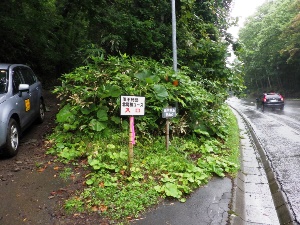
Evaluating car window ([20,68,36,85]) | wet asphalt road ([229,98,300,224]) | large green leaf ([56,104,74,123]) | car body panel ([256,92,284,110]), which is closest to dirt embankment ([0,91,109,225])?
large green leaf ([56,104,74,123])

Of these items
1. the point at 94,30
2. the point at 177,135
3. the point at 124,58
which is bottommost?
the point at 177,135

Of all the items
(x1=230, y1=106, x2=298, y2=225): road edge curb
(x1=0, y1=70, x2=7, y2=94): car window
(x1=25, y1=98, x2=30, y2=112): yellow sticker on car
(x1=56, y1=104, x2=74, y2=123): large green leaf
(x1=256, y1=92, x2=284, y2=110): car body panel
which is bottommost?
(x1=230, y1=106, x2=298, y2=225): road edge curb

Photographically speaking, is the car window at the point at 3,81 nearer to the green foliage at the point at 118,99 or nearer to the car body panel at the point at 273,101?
the green foliage at the point at 118,99

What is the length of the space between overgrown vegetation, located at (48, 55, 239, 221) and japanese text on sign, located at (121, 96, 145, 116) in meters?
1.00

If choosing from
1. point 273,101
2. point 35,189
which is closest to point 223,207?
point 35,189

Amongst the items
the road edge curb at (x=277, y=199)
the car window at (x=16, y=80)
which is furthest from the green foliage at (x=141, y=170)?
the car window at (x=16, y=80)

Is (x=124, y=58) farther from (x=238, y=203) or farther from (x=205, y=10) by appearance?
(x=205, y=10)

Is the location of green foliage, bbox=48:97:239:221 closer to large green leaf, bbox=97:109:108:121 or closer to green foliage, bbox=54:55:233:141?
green foliage, bbox=54:55:233:141

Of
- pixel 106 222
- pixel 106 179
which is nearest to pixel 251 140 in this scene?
pixel 106 179

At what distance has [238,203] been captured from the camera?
4180 millimetres

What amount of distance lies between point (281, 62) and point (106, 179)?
141ft

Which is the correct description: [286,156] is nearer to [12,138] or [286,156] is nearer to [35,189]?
[35,189]

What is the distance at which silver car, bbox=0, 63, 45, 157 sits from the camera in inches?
195

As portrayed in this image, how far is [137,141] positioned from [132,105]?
1.57m
